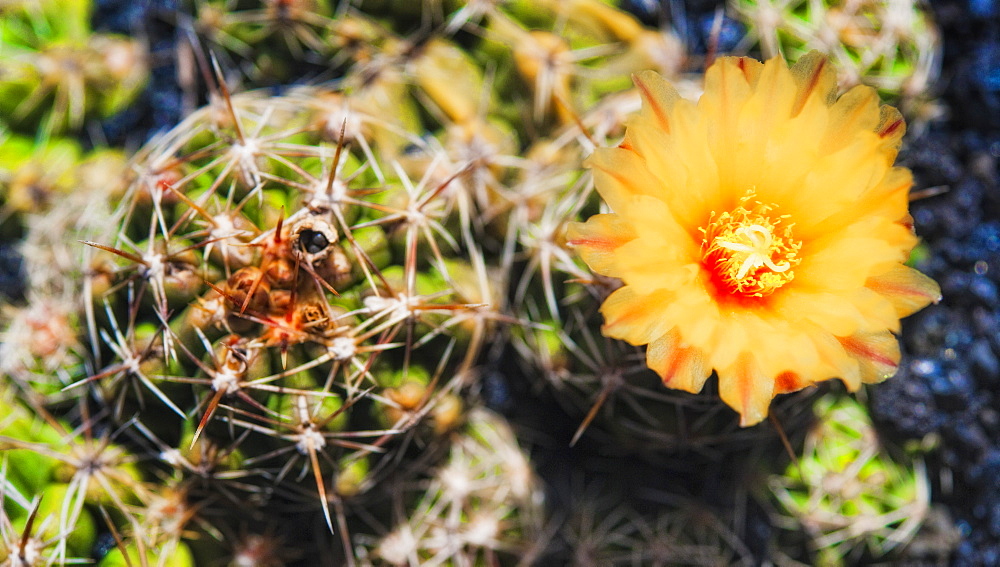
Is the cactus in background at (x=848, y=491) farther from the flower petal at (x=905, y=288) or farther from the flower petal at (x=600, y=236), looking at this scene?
the flower petal at (x=600, y=236)

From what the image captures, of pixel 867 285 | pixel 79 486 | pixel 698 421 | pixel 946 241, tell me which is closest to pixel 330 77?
pixel 79 486

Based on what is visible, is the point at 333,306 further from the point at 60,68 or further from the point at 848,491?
the point at 848,491

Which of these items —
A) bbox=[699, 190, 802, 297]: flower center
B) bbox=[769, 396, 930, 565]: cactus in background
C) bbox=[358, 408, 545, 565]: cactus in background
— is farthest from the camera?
bbox=[769, 396, 930, 565]: cactus in background

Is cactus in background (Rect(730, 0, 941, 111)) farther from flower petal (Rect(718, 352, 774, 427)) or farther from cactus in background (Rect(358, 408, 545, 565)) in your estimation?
cactus in background (Rect(358, 408, 545, 565))

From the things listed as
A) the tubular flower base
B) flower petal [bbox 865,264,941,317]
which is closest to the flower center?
the tubular flower base

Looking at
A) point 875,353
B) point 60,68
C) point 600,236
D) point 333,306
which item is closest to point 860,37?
point 875,353

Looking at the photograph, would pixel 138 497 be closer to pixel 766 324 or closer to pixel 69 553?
Result: pixel 69 553

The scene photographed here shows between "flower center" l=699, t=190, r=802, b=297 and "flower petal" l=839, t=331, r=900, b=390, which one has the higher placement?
"flower center" l=699, t=190, r=802, b=297

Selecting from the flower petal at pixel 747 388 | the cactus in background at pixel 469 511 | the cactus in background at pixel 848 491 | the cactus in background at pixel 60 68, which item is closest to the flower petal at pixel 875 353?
the flower petal at pixel 747 388

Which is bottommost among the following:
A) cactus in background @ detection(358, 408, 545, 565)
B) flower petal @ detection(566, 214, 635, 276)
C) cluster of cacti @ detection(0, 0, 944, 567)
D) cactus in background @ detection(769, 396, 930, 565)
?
cactus in background @ detection(769, 396, 930, 565)
